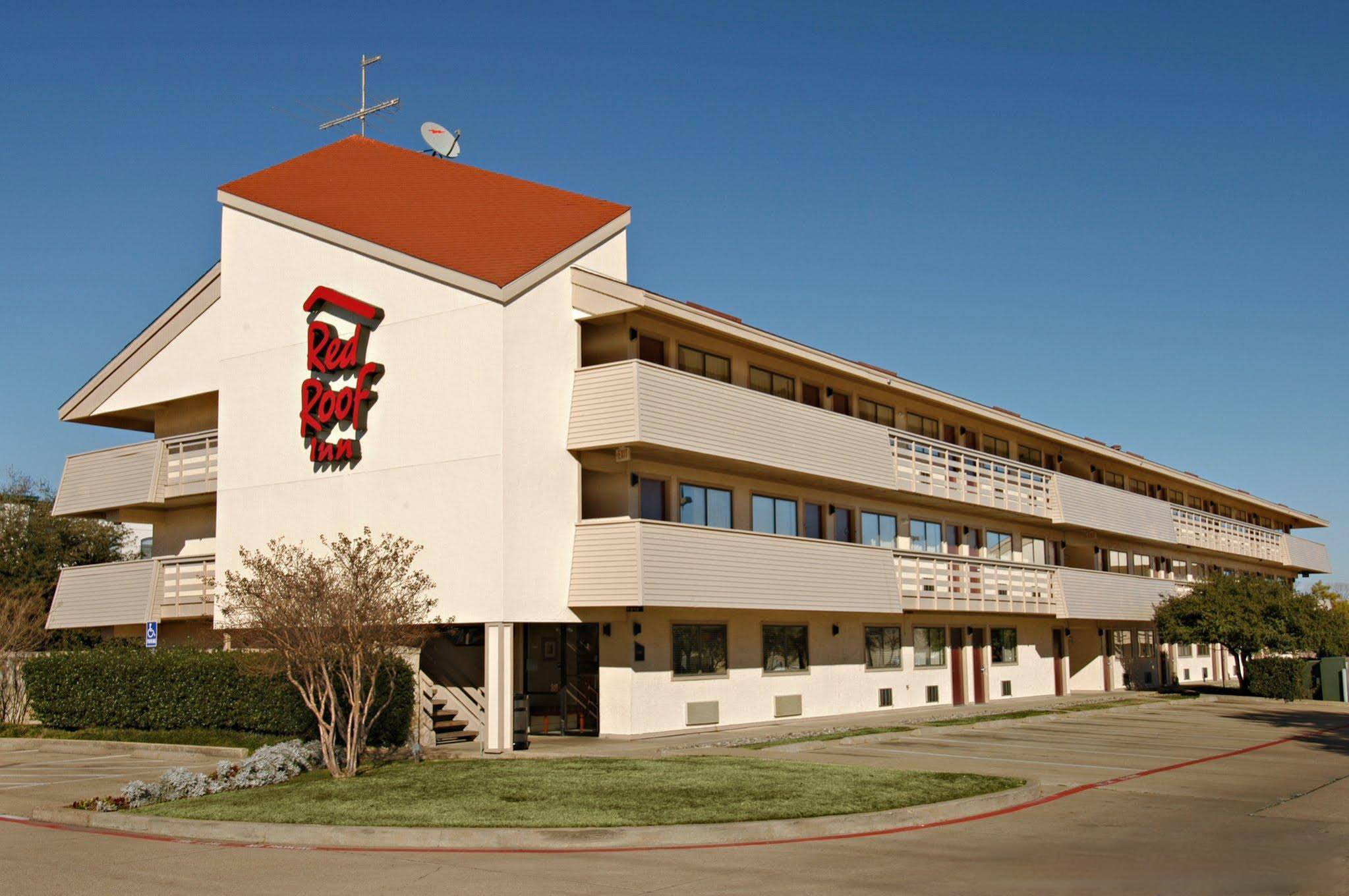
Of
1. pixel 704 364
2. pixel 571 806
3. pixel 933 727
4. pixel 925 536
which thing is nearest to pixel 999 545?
pixel 925 536

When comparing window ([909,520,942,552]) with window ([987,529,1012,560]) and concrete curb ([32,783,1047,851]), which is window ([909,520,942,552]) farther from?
concrete curb ([32,783,1047,851])

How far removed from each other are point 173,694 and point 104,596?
7.01 metres

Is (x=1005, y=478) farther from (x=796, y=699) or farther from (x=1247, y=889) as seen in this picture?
(x=1247, y=889)

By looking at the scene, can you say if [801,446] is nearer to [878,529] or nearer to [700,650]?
[700,650]

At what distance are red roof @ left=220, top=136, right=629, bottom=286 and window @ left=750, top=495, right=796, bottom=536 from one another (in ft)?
26.6

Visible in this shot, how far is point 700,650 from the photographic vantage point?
28.9 m

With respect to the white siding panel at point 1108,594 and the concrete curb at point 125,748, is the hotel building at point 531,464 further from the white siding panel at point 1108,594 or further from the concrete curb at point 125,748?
the white siding panel at point 1108,594

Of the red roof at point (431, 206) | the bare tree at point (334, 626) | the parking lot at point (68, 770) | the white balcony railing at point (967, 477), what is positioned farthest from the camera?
the white balcony railing at point (967, 477)

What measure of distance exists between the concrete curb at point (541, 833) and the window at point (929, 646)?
22.5 meters

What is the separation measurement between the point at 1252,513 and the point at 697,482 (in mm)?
54459

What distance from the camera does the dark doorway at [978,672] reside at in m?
40.8

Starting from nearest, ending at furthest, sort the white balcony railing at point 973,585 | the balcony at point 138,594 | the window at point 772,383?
the balcony at point 138,594 < the window at point 772,383 < the white balcony railing at point 973,585

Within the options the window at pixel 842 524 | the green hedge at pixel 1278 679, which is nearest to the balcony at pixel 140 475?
the window at pixel 842 524

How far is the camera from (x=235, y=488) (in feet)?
98.1
